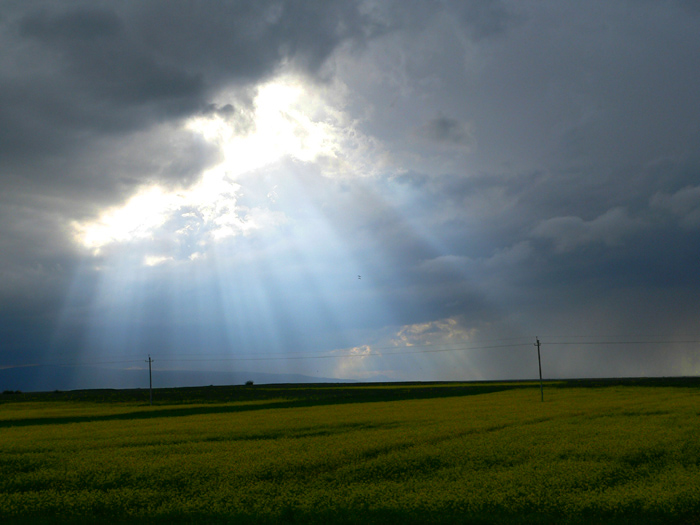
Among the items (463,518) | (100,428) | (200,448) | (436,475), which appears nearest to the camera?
(463,518)

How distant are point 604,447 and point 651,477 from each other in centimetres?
746

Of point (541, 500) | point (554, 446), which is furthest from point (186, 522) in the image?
→ point (554, 446)

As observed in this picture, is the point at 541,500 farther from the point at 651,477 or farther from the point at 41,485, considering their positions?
the point at 41,485

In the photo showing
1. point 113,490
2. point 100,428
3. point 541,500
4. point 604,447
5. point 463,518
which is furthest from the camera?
point 100,428

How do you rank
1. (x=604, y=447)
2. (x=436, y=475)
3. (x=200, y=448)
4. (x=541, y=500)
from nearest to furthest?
(x=541, y=500) < (x=436, y=475) < (x=604, y=447) < (x=200, y=448)

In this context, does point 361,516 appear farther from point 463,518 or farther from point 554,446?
point 554,446

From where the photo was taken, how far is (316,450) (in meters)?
32.1

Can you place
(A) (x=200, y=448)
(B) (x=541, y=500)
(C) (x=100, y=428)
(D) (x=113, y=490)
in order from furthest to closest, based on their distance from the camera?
(C) (x=100, y=428), (A) (x=200, y=448), (D) (x=113, y=490), (B) (x=541, y=500)

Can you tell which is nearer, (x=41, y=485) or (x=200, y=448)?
(x=41, y=485)

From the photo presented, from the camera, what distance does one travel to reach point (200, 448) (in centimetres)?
3531

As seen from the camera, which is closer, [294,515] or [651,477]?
[294,515]

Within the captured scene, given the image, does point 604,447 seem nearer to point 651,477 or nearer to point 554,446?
point 554,446

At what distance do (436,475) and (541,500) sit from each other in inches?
243

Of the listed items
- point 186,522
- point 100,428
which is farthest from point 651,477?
point 100,428
